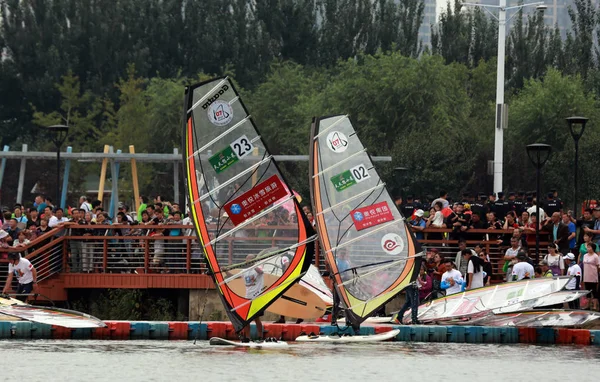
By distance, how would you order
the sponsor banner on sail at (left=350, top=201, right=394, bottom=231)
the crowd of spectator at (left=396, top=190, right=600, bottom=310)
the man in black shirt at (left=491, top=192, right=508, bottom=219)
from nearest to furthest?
1. the sponsor banner on sail at (left=350, top=201, right=394, bottom=231)
2. the crowd of spectator at (left=396, top=190, right=600, bottom=310)
3. the man in black shirt at (left=491, top=192, right=508, bottom=219)

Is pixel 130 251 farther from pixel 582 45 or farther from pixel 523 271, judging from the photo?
pixel 582 45

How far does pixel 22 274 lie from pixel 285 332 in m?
6.25

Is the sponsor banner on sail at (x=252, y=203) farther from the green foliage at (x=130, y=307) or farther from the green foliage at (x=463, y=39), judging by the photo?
the green foliage at (x=463, y=39)

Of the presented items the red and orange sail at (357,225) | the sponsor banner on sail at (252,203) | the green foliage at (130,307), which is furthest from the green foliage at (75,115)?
the sponsor banner on sail at (252,203)

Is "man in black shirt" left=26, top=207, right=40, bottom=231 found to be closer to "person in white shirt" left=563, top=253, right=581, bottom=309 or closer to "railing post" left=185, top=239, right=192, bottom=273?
"railing post" left=185, top=239, right=192, bottom=273

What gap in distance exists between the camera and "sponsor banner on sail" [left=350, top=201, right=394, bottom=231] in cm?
2838

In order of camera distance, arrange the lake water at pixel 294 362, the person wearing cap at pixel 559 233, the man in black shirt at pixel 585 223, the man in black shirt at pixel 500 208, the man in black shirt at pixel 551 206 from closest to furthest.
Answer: the lake water at pixel 294 362, the man in black shirt at pixel 585 223, the person wearing cap at pixel 559 233, the man in black shirt at pixel 551 206, the man in black shirt at pixel 500 208

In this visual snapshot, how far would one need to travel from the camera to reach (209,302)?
109 feet

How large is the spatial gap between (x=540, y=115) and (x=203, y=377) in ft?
134

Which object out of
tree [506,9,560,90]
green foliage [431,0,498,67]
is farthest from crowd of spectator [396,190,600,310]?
green foliage [431,0,498,67]

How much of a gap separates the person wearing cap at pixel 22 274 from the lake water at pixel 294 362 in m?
3.35

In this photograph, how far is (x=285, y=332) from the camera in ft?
92.5

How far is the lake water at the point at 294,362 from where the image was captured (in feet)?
72.7

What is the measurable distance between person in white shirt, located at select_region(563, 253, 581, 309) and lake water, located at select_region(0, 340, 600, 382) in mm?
1518
